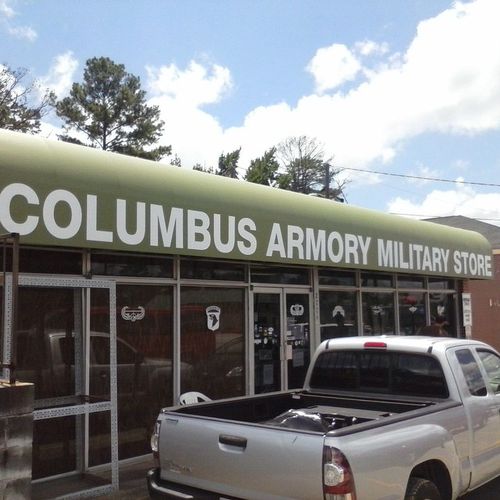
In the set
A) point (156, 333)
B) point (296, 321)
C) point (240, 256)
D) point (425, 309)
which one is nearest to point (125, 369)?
point (156, 333)

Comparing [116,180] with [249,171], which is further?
[249,171]

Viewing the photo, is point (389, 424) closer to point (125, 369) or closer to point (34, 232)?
point (34, 232)

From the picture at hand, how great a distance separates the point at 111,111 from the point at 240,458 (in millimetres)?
38677

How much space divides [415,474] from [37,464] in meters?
4.22

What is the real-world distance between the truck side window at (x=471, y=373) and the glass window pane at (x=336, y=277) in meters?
5.29

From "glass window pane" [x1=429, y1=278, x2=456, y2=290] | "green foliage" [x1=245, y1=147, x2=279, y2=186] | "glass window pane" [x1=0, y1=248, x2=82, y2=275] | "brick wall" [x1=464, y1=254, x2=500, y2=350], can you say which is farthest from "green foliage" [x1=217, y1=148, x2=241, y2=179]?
"glass window pane" [x1=0, y1=248, x2=82, y2=275]

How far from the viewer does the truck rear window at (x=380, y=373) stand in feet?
18.1

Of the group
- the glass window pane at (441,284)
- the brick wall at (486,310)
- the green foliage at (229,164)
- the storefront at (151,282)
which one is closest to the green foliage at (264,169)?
the green foliage at (229,164)

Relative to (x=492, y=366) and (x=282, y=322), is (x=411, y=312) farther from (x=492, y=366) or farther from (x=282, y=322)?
(x=492, y=366)

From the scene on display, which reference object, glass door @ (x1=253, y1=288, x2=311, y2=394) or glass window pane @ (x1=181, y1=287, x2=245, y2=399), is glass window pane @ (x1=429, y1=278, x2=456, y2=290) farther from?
glass window pane @ (x1=181, y1=287, x2=245, y2=399)

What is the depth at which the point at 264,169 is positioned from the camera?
45.0 metres

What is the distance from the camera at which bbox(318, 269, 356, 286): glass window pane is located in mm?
11062

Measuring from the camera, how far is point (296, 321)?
34.6 ft

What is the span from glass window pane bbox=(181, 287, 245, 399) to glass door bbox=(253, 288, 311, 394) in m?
0.40
